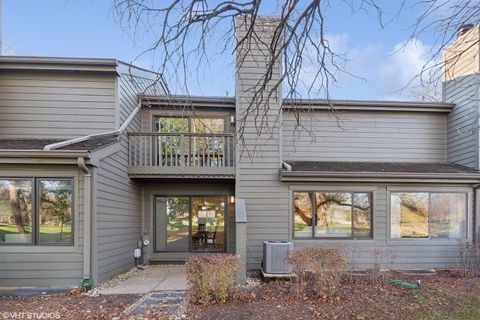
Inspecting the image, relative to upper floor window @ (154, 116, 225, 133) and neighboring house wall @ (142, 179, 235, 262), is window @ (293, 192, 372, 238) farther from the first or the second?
upper floor window @ (154, 116, 225, 133)

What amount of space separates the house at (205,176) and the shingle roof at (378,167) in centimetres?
10

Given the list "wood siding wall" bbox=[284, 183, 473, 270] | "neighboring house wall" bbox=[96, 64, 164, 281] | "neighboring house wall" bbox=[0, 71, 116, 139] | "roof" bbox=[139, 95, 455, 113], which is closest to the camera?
"neighboring house wall" bbox=[96, 64, 164, 281]

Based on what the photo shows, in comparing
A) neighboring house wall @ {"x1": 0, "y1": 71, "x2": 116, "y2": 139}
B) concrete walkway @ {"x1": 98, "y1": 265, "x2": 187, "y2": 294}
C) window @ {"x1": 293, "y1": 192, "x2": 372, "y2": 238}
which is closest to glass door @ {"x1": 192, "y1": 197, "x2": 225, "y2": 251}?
concrete walkway @ {"x1": 98, "y1": 265, "x2": 187, "y2": 294}

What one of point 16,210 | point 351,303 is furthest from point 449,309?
point 16,210

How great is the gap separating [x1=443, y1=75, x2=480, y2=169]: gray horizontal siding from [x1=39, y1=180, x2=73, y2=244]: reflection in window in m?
10.1

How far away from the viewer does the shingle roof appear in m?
8.73

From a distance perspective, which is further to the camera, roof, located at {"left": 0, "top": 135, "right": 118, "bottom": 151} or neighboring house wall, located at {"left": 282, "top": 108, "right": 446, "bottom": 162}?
neighboring house wall, located at {"left": 282, "top": 108, "right": 446, "bottom": 162}

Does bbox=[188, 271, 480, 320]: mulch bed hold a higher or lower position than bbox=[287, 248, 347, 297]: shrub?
lower

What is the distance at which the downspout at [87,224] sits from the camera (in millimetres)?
6625

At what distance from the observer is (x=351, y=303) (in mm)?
5699

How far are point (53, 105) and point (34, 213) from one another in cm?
315

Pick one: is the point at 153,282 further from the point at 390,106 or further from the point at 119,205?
the point at 390,106

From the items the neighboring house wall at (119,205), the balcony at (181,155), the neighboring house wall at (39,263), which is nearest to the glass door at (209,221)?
the balcony at (181,155)

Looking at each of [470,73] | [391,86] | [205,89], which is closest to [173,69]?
[205,89]
